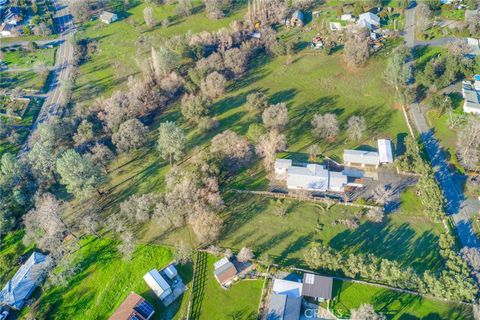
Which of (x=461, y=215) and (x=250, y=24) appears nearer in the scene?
(x=461, y=215)

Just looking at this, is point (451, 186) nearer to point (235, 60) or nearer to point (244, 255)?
point (244, 255)

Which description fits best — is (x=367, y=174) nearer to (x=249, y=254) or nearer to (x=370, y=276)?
(x=370, y=276)

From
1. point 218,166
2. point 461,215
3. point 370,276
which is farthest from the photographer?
point 218,166

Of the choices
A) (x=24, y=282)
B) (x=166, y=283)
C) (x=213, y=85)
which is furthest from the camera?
(x=213, y=85)

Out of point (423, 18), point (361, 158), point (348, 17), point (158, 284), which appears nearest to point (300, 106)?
point (361, 158)

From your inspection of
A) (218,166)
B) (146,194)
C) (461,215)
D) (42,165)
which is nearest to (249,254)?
(218,166)
